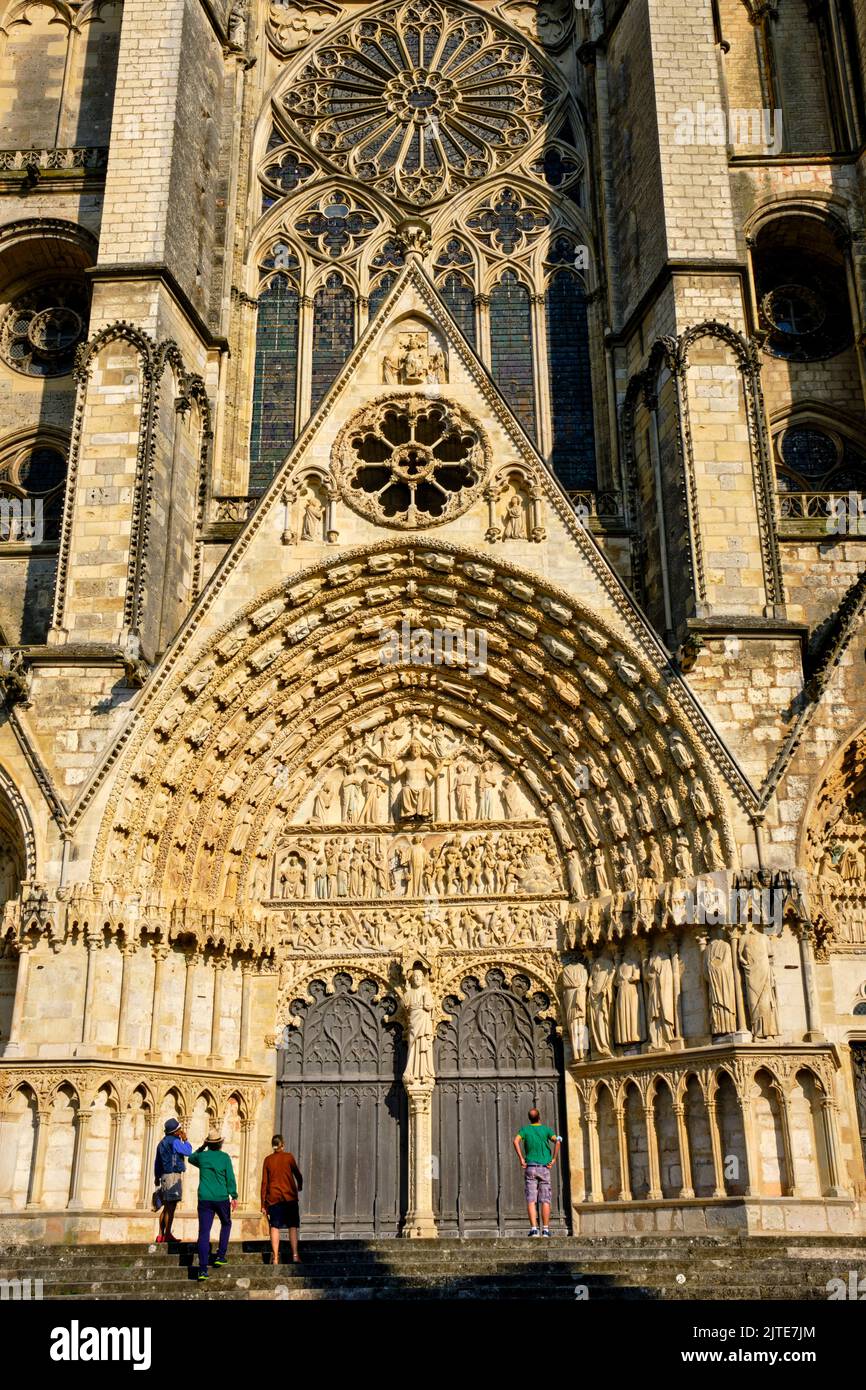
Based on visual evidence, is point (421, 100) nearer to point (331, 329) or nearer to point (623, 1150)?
point (331, 329)

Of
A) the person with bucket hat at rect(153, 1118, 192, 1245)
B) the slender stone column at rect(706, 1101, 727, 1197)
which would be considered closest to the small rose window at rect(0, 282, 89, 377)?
the person with bucket hat at rect(153, 1118, 192, 1245)

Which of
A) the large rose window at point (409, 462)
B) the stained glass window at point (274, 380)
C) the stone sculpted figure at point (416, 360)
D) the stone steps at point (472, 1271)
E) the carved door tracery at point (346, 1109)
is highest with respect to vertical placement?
the stained glass window at point (274, 380)

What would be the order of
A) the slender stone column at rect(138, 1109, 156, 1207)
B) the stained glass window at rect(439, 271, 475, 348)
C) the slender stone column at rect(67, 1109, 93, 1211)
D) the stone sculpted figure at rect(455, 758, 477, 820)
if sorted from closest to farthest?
the slender stone column at rect(67, 1109, 93, 1211) → the slender stone column at rect(138, 1109, 156, 1207) → the stone sculpted figure at rect(455, 758, 477, 820) → the stained glass window at rect(439, 271, 475, 348)

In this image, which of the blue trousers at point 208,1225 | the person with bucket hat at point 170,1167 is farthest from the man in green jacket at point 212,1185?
the person with bucket hat at point 170,1167

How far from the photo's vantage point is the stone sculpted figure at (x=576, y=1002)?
13078mm

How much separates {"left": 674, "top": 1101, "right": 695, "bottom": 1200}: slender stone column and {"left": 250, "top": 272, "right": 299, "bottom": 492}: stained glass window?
8282 millimetres

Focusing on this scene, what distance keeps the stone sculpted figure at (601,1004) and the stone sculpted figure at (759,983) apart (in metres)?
1.64

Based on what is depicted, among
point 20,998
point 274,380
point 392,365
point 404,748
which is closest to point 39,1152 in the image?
point 20,998

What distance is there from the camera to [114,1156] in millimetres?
11711

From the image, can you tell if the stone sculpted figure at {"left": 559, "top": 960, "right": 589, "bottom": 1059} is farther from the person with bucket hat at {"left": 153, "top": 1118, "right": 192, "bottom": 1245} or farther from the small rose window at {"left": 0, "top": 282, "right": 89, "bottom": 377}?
the small rose window at {"left": 0, "top": 282, "right": 89, "bottom": 377}

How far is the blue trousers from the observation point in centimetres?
932

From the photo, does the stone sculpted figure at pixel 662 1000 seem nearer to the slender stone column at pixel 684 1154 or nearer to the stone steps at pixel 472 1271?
the slender stone column at pixel 684 1154

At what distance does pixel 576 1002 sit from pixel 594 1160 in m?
1.43
